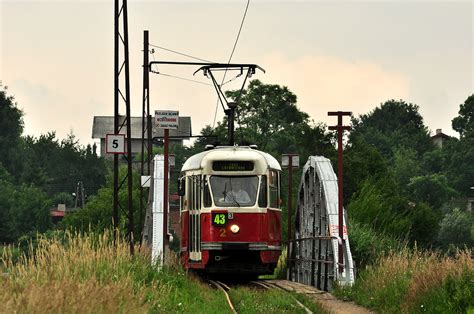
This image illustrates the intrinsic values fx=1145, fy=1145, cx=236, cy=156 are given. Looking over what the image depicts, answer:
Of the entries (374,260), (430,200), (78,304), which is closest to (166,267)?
(374,260)

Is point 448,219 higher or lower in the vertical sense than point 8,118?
lower

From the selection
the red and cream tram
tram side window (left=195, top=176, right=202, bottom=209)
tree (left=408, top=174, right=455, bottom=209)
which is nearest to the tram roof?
the red and cream tram

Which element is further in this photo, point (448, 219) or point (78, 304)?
point (448, 219)

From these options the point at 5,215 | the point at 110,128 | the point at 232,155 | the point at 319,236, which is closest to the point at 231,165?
the point at 232,155

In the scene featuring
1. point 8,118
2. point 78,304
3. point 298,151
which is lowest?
point 78,304

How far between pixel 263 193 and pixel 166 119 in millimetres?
2901

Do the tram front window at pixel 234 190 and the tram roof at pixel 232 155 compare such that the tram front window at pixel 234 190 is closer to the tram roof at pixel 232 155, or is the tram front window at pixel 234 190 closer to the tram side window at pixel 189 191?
the tram roof at pixel 232 155

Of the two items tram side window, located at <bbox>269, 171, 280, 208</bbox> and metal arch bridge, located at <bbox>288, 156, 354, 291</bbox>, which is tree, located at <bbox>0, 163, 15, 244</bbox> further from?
tram side window, located at <bbox>269, 171, 280, 208</bbox>

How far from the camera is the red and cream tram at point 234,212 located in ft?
88.2

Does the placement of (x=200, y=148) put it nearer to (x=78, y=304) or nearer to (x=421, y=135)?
(x=421, y=135)

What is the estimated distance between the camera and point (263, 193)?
27.2 metres

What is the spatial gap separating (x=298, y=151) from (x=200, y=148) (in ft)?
94.3

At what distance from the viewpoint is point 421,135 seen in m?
144

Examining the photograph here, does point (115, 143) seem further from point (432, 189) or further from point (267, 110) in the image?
point (432, 189)
